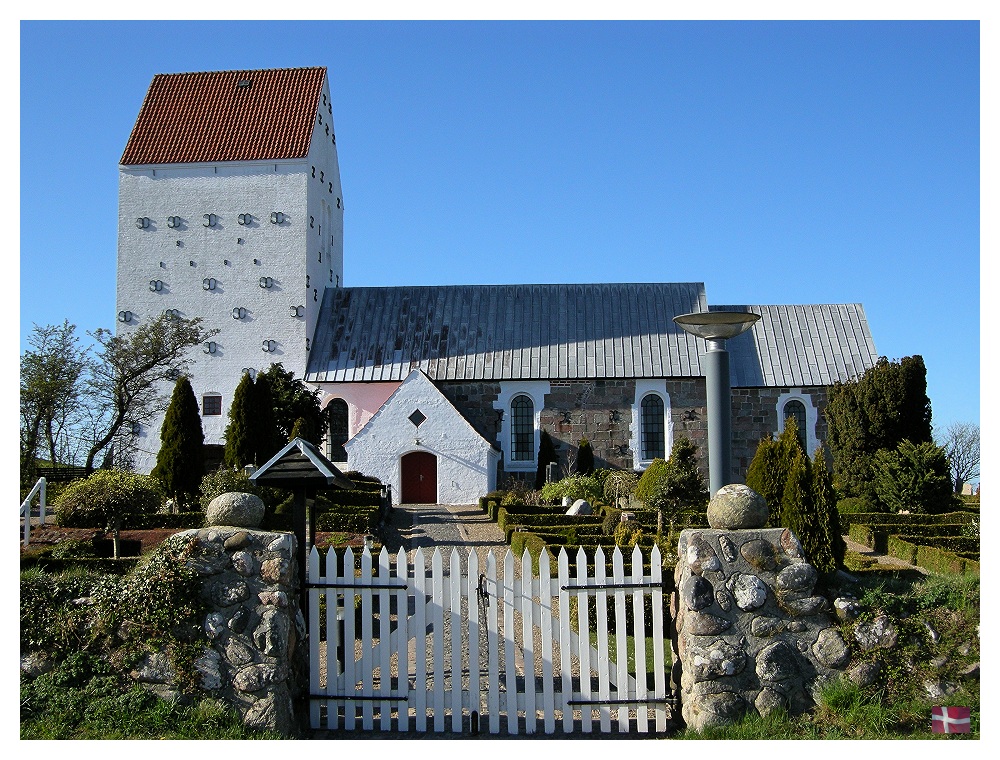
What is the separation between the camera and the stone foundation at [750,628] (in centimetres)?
538

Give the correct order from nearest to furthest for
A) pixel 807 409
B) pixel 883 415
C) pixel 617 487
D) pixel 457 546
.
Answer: pixel 457 546 < pixel 883 415 < pixel 617 487 < pixel 807 409

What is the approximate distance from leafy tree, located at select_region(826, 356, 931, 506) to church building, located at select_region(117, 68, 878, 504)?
172 inches

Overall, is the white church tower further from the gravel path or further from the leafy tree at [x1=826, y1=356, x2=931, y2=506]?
the leafy tree at [x1=826, y1=356, x2=931, y2=506]

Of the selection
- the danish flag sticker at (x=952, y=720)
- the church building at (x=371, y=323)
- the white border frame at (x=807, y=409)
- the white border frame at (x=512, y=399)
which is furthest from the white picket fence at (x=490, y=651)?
the white border frame at (x=807, y=409)

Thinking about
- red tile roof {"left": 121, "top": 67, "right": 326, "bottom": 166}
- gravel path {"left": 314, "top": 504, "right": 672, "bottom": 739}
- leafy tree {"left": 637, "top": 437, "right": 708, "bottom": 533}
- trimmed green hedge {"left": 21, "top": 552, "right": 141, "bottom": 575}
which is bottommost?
gravel path {"left": 314, "top": 504, "right": 672, "bottom": 739}

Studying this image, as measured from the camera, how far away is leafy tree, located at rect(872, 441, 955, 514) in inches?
645

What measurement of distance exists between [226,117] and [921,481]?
68.8 feet

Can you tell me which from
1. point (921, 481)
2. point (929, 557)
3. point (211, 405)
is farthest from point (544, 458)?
point (929, 557)

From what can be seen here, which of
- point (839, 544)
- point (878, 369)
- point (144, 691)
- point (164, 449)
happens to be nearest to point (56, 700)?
point (144, 691)

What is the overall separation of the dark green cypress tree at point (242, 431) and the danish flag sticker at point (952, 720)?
15481 millimetres

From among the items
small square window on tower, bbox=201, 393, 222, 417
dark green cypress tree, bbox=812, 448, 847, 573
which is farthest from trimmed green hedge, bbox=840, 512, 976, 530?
small square window on tower, bbox=201, 393, 222, 417

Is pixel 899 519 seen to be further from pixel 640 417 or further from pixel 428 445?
pixel 428 445

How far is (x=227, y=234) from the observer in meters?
26.3

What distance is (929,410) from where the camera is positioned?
64.2ft
